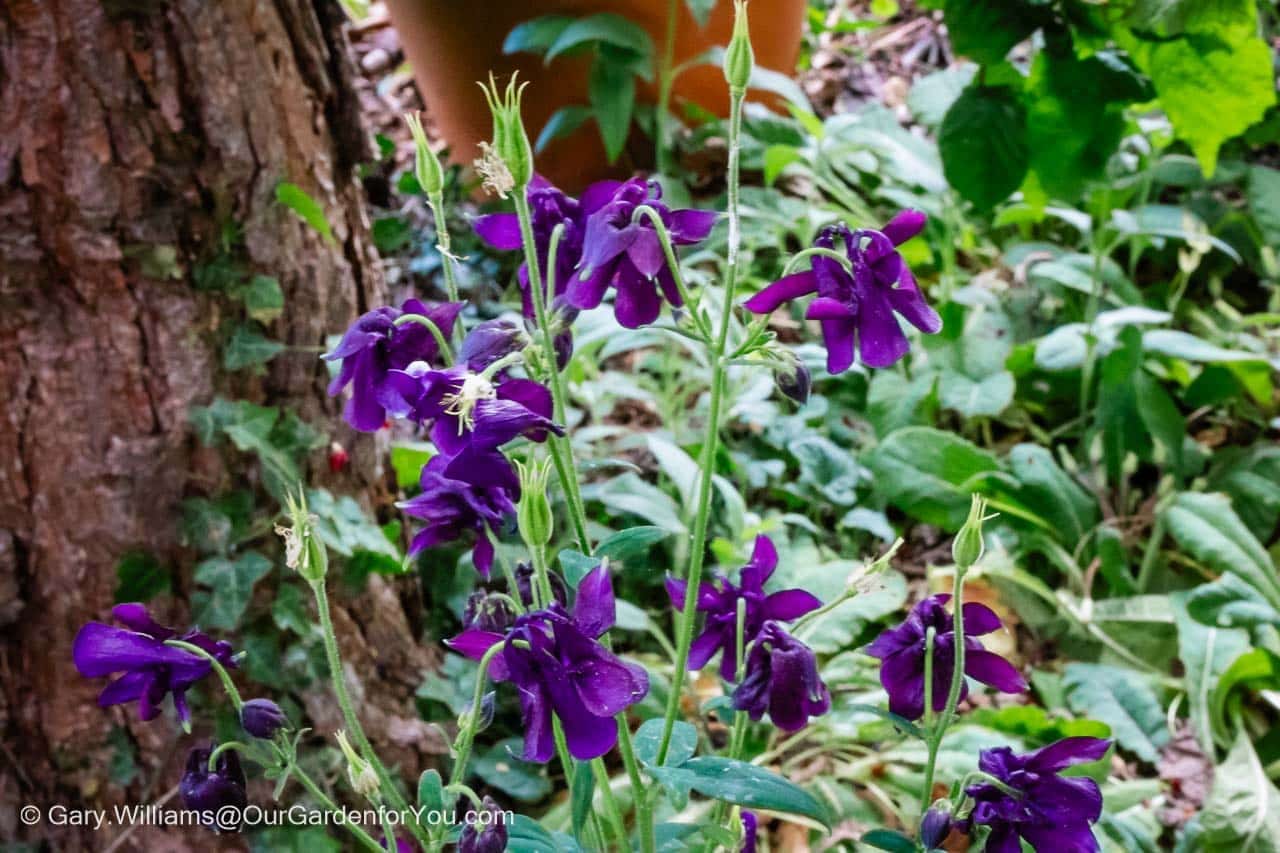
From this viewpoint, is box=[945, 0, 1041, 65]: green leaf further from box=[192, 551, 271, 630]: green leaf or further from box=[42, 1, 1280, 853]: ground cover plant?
box=[192, 551, 271, 630]: green leaf

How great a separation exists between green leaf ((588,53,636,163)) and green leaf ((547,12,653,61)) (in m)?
0.05

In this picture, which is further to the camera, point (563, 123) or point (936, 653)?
point (563, 123)

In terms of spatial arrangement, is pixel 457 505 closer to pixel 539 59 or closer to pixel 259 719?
pixel 259 719

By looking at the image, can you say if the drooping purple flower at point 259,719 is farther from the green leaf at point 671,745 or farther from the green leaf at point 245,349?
the green leaf at point 245,349

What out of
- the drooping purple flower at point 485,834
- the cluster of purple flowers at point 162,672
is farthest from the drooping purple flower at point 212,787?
the drooping purple flower at point 485,834

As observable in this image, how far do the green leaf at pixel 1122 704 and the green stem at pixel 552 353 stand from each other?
99 cm

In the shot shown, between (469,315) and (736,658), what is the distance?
4.18 feet

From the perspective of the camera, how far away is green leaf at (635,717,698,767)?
0.72 m

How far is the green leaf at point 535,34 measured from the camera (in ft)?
6.47

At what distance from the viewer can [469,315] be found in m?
1.92

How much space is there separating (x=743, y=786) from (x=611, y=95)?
1.61 metres

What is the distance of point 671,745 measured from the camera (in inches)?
29.4


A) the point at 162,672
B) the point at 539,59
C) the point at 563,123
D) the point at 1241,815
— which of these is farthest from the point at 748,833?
the point at 539,59

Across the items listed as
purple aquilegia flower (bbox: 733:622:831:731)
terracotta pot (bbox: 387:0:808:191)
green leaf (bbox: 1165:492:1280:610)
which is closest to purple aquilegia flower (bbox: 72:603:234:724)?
purple aquilegia flower (bbox: 733:622:831:731)
